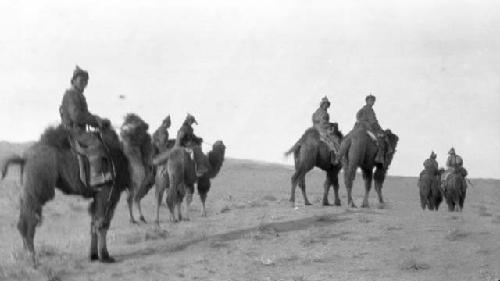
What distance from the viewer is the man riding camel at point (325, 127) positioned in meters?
21.2

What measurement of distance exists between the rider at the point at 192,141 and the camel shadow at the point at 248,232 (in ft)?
13.7

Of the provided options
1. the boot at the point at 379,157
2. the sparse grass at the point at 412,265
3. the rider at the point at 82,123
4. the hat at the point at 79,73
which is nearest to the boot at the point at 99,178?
the rider at the point at 82,123

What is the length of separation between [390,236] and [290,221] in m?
2.88

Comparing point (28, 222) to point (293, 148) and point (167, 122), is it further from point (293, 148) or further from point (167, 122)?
point (293, 148)

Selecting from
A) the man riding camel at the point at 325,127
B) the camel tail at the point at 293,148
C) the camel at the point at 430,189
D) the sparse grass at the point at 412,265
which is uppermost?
the man riding camel at the point at 325,127

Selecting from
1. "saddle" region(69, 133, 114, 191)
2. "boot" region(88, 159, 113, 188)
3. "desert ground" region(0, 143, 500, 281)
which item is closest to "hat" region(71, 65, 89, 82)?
"saddle" region(69, 133, 114, 191)

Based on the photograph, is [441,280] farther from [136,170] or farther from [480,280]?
[136,170]

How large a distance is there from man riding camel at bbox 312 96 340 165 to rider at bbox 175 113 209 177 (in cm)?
339

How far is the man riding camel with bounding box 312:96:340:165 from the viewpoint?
2125cm

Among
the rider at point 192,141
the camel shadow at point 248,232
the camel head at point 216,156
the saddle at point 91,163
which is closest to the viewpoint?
the saddle at point 91,163

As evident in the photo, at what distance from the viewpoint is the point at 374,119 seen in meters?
21.2

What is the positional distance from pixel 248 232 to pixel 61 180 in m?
4.37

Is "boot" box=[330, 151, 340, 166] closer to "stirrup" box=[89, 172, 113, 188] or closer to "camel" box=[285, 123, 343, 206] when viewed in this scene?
"camel" box=[285, 123, 343, 206]

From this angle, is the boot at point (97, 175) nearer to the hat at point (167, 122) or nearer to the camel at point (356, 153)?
the hat at point (167, 122)
